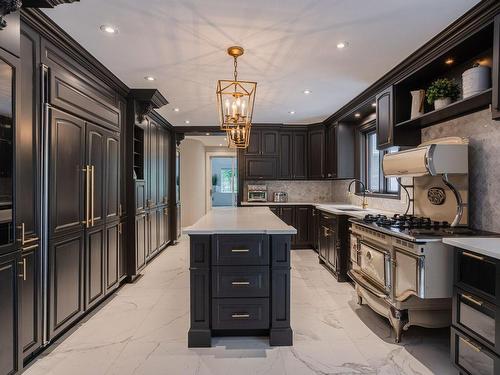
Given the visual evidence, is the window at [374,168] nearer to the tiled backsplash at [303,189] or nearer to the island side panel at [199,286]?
the tiled backsplash at [303,189]

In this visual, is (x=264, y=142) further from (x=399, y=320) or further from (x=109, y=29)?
(x=399, y=320)

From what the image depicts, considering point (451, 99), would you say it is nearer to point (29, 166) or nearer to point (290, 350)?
point (290, 350)

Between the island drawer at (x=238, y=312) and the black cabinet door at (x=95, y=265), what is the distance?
4.51 ft

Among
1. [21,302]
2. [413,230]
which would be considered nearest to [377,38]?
[413,230]

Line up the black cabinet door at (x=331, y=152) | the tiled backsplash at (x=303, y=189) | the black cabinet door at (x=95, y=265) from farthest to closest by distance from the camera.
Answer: the tiled backsplash at (x=303, y=189) → the black cabinet door at (x=331, y=152) → the black cabinet door at (x=95, y=265)

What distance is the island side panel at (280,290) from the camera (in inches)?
96.2

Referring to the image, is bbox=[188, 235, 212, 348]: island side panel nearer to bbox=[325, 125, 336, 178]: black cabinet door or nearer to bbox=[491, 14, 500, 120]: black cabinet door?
bbox=[491, 14, 500, 120]: black cabinet door

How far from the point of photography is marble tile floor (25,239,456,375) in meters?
2.13

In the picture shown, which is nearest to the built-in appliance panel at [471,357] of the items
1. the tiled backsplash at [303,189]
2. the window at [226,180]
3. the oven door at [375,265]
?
the oven door at [375,265]

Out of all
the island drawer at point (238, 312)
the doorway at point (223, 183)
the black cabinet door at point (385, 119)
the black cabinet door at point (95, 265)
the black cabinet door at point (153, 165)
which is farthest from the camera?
the doorway at point (223, 183)

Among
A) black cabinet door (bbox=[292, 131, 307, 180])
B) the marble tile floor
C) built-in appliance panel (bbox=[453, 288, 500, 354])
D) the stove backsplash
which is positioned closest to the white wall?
black cabinet door (bbox=[292, 131, 307, 180])

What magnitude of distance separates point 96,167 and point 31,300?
1384 mm

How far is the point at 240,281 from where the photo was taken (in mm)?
2453

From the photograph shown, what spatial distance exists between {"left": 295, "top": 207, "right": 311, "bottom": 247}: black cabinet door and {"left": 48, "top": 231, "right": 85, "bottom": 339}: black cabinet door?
3870 millimetres
